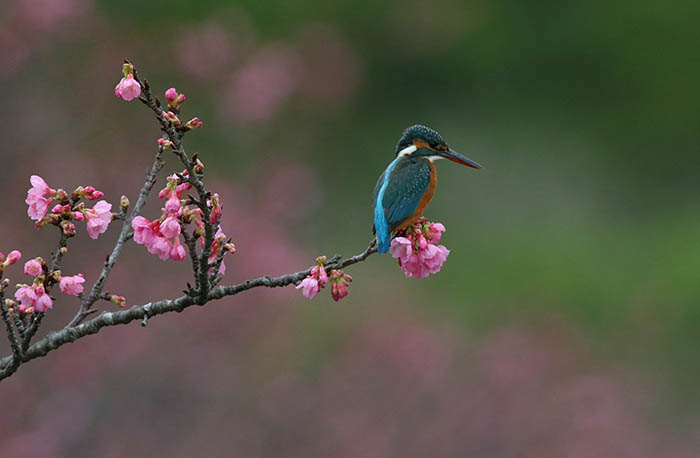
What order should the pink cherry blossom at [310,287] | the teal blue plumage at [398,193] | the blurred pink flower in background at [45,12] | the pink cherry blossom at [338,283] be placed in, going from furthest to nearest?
the blurred pink flower in background at [45,12] < the teal blue plumage at [398,193] < the pink cherry blossom at [338,283] < the pink cherry blossom at [310,287]

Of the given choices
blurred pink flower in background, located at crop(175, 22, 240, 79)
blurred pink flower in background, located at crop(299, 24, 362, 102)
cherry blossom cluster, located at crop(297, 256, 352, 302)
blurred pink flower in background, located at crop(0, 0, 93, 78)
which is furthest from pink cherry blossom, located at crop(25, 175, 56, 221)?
blurred pink flower in background, located at crop(299, 24, 362, 102)

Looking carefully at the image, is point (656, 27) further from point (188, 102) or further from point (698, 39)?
point (188, 102)

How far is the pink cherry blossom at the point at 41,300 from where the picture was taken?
1.57m

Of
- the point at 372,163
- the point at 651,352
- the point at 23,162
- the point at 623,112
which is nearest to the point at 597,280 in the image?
the point at 651,352

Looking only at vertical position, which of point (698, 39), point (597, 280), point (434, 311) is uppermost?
point (698, 39)

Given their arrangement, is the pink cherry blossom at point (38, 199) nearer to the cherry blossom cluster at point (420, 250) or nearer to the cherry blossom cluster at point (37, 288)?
the cherry blossom cluster at point (37, 288)

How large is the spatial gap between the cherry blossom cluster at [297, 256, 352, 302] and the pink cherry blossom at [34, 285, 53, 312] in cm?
49

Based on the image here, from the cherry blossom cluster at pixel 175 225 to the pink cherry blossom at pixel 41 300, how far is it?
200 millimetres

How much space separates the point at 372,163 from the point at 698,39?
507cm

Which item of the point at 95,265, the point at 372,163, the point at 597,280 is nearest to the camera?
the point at 95,265

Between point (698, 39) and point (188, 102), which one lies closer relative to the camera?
point (188, 102)

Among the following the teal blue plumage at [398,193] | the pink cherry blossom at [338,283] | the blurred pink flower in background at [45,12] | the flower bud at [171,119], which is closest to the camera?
the flower bud at [171,119]

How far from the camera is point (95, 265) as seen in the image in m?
4.25

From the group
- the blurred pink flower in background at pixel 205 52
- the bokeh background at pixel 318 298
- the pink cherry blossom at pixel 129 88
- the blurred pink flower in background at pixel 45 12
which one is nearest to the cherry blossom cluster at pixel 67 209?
the pink cherry blossom at pixel 129 88
